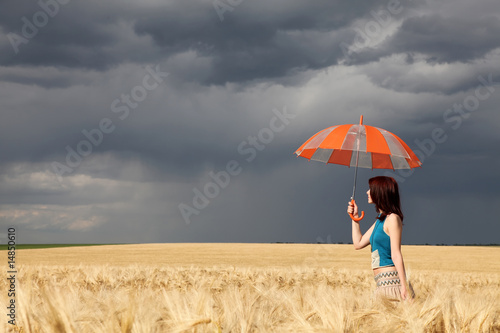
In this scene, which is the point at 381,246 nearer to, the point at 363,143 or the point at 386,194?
the point at 386,194

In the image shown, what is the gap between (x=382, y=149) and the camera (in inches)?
239

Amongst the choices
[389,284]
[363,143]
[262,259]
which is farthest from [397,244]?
[262,259]

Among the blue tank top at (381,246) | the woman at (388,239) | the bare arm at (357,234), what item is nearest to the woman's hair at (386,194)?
the woman at (388,239)

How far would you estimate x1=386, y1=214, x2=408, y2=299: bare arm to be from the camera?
4.75m

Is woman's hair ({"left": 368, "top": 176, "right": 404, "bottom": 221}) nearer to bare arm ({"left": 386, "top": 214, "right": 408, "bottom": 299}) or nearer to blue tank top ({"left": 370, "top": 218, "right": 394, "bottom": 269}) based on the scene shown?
bare arm ({"left": 386, "top": 214, "right": 408, "bottom": 299})

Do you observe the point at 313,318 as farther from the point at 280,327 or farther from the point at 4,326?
the point at 4,326

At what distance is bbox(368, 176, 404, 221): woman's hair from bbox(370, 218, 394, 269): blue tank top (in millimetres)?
291

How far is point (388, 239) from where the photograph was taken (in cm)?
501

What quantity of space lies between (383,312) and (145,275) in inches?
240

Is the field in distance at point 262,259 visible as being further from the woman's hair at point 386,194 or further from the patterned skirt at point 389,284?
the woman's hair at point 386,194

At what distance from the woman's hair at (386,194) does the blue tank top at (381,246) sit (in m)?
0.29

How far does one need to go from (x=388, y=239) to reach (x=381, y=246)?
114 mm

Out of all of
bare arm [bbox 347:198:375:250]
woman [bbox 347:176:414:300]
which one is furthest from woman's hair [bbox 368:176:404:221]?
bare arm [bbox 347:198:375:250]

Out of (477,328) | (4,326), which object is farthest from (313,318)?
(4,326)
